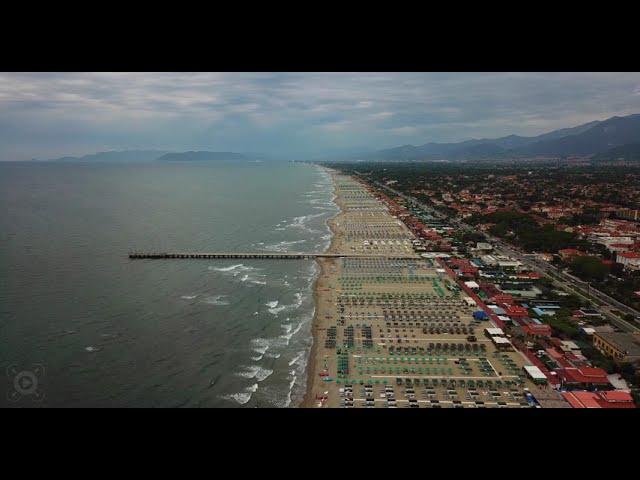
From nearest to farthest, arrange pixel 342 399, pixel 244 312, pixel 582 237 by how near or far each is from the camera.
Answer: pixel 342 399, pixel 244 312, pixel 582 237

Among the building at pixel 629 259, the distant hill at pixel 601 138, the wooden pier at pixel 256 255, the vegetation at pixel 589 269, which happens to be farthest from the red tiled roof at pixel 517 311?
the distant hill at pixel 601 138

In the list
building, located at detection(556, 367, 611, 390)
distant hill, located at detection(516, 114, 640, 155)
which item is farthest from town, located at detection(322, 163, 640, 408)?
distant hill, located at detection(516, 114, 640, 155)

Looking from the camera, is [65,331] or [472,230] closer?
[65,331]

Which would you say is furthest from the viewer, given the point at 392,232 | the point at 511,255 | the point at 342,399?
the point at 392,232

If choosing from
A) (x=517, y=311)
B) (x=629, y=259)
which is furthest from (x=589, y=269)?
(x=517, y=311)

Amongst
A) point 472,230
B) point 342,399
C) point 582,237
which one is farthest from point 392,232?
point 342,399

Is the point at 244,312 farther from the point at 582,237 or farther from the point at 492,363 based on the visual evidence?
the point at 582,237

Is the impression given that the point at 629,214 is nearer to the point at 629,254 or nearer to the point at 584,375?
the point at 629,254
